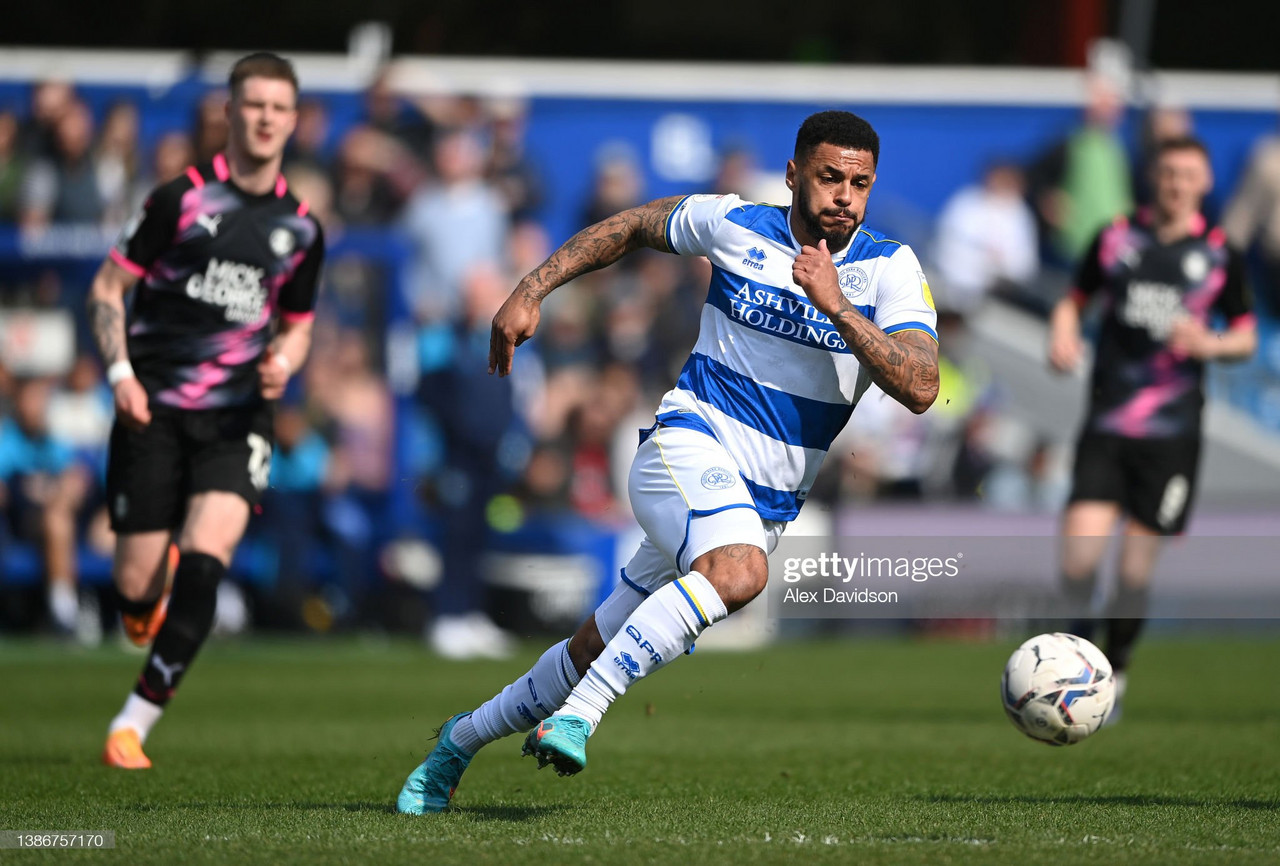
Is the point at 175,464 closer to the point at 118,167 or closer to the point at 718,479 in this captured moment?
the point at 718,479

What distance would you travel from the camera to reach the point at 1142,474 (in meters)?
10.2

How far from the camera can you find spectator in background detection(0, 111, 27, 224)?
16047mm

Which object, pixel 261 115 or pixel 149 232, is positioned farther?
pixel 149 232

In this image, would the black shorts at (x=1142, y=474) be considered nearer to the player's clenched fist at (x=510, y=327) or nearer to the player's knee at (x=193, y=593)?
the player's knee at (x=193, y=593)

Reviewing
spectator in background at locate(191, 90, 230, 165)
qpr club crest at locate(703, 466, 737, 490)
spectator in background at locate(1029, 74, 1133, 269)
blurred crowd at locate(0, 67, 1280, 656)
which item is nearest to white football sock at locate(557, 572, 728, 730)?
qpr club crest at locate(703, 466, 737, 490)

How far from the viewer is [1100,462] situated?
10.2 metres

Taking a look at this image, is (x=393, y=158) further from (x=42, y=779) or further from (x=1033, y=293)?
(x=42, y=779)

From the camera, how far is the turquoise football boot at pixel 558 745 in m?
5.29

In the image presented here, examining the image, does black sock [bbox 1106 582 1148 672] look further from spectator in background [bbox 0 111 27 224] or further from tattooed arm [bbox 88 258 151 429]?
spectator in background [bbox 0 111 27 224]

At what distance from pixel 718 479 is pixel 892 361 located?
73 cm

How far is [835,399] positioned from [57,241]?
37.3 feet

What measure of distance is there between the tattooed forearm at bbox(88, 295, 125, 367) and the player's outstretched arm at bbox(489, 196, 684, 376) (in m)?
2.27

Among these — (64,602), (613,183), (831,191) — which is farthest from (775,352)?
(613,183)

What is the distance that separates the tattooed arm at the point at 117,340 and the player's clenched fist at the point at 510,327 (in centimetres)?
232
